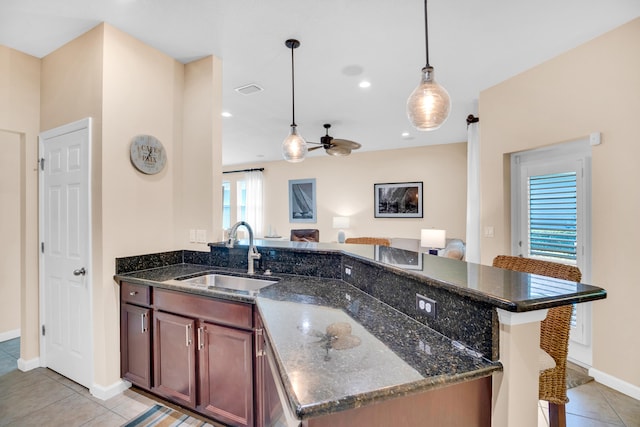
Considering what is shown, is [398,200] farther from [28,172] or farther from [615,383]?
[28,172]

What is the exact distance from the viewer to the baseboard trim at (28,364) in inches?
101

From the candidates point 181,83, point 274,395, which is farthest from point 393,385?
point 181,83

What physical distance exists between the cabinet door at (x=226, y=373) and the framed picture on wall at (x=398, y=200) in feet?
16.6

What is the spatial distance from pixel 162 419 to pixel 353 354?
5.77 ft

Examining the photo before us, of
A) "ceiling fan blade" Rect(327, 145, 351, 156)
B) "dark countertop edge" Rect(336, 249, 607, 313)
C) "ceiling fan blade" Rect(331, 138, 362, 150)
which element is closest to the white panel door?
"dark countertop edge" Rect(336, 249, 607, 313)

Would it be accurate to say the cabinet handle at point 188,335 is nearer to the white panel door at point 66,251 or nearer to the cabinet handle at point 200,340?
the cabinet handle at point 200,340

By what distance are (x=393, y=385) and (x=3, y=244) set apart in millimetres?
4317

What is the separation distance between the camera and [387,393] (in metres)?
0.77

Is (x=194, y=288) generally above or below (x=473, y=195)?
below

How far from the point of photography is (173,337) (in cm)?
200

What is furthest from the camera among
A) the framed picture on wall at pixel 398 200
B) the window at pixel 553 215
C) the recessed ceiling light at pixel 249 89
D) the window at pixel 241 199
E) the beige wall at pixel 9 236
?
the window at pixel 241 199

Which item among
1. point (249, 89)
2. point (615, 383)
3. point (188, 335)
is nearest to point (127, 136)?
point (249, 89)

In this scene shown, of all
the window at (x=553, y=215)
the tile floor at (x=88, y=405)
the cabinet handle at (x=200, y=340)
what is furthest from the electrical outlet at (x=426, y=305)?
the window at (x=553, y=215)

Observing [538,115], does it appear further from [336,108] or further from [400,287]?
[400,287]
